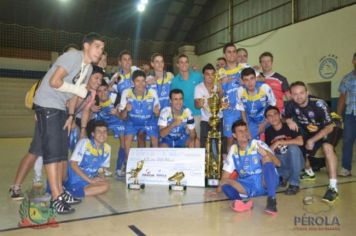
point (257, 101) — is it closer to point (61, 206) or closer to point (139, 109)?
point (139, 109)

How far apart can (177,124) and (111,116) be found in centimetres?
119

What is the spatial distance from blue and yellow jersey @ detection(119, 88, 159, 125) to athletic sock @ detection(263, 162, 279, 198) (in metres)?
1.98

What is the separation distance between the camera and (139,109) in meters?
4.65

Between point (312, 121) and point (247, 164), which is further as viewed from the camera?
point (312, 121)

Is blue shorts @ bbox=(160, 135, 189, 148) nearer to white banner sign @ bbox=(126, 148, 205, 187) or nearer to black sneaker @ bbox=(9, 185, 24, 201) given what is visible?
white banner sign @ bbox=(126, 148, 205, 187)

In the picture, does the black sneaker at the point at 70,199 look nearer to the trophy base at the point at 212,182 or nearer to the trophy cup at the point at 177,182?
the trophy cup at the point at 177,182

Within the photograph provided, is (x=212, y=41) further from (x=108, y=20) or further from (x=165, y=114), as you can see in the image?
(x=165, y=114)

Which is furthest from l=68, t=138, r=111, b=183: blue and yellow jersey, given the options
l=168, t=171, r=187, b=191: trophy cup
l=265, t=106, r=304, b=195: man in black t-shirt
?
l=265, t=106, r=304, b=195: man in black t-shirt

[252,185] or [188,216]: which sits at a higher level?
[252,185]

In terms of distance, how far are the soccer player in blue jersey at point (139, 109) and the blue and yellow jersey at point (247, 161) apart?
5.32 ft

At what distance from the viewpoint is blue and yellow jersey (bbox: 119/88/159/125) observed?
4637 mm

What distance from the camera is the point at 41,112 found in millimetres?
2973

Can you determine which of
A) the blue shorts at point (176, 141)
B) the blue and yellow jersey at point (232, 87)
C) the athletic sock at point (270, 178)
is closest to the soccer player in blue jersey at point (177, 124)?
the blue shorts at point (176, 141)

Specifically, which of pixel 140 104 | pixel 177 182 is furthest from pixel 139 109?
pixel 177 182
